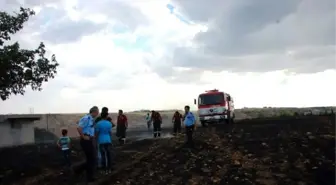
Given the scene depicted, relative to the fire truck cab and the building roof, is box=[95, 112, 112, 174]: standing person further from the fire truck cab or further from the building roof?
the fire truck cab

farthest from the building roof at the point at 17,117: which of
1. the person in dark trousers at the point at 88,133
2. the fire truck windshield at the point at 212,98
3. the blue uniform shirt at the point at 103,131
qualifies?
the person in dark trousers at the point at 88,133

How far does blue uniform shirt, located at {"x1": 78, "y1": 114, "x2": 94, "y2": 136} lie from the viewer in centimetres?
1229

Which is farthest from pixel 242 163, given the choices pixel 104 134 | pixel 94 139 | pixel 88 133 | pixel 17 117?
pixel 17 117

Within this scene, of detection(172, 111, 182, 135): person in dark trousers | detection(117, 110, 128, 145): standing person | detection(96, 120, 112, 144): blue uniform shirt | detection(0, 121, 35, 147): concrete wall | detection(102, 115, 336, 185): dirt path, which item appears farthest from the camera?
detection(0, 121, 35, 147): concrete wall

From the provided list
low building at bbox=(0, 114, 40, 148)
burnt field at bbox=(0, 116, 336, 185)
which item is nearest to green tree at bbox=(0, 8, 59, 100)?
burnt field at bbox=(0, 116, 336, 185)

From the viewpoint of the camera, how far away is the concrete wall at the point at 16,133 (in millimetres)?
30969

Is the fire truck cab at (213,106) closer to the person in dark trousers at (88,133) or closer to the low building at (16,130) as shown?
the low building at (16,130)

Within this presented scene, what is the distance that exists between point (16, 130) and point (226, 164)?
20.8m

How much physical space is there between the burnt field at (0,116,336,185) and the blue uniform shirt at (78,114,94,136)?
144 centimetres

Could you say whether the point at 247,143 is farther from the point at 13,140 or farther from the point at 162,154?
the point at 13,140

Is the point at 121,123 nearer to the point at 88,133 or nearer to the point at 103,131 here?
the point at 103,131

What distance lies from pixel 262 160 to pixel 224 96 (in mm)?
21674

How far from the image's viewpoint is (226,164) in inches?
601

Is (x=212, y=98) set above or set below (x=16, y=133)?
above
